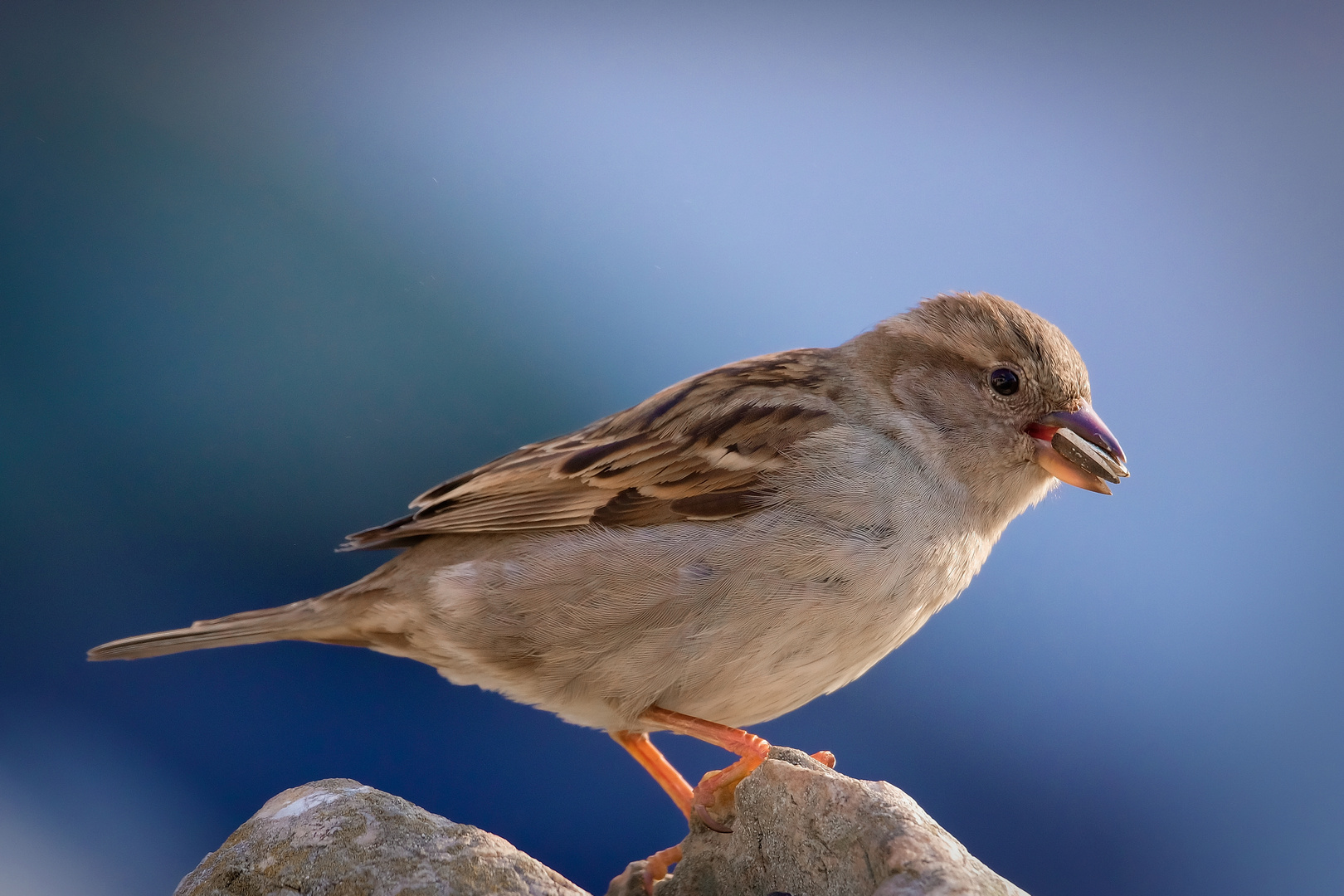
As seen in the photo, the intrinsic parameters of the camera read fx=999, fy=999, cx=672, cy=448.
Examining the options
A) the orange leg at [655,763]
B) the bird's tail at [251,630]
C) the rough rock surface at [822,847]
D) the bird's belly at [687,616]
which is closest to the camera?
the rough rock surface at [822,847]

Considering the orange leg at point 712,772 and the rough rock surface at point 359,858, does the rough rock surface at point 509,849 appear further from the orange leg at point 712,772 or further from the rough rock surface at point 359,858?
the orange leg at point 712,772

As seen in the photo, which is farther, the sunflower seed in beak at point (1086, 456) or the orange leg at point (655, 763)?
the orange leg at point (655, 763)

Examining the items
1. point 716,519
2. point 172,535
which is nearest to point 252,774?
point 172,535

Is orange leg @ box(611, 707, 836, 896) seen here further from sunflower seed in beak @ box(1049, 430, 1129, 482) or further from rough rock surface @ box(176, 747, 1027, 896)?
sunflower seed in beak @ box(1049, 430, 1129, 482)

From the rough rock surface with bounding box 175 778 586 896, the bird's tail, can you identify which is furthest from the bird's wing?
the rough rock surface with bounding box 175 778 586 896

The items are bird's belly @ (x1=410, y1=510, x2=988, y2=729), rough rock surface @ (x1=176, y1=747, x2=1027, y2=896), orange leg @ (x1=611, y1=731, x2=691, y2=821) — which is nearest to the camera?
rough rock surface @ (x1=176, y1=747, x2=1027, y2=896)

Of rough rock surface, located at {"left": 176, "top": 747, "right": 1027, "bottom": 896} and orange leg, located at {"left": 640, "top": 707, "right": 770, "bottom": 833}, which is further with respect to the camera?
orange leg, located at {"left": 640, "top": 707, "right": 770, "bottom": 833}

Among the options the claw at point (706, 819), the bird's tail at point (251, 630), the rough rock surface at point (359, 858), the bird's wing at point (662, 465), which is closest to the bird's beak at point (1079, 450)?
the bird's wing at point (662, 465)
